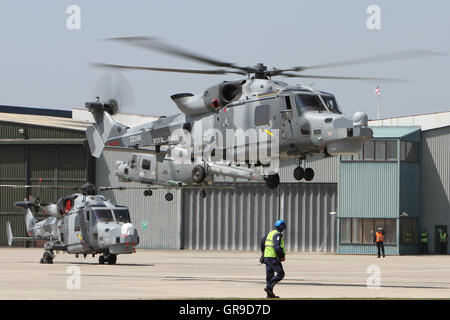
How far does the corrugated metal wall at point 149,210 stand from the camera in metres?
64.9

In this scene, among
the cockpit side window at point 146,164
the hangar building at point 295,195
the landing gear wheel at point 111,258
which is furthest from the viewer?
the hangar building at point 295,195

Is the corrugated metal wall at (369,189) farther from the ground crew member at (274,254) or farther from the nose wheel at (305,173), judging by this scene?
the ground crew member at (274,254)

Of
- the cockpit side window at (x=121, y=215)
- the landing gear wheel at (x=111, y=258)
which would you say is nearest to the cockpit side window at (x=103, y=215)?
the cockpit side window at (x=121, y=215)

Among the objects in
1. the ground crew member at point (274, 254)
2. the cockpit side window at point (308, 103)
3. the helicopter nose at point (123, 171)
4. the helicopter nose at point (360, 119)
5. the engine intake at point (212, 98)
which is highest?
the engine intake at point (212, 98)

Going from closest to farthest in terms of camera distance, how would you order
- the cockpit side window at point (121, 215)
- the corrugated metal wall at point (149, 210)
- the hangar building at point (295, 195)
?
the cockpit side window at point (121, 215)
the hangar building at point (295, 195)
the corrugated metal wall at point (149, 210)

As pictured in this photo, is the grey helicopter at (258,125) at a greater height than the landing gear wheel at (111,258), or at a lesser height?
greater

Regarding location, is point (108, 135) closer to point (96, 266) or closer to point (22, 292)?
point (96, 266)

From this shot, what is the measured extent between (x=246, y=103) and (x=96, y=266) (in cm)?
1175

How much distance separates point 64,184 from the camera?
212ft

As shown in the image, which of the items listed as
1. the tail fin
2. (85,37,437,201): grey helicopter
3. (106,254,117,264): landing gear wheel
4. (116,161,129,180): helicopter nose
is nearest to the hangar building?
(116,161,129,180): helicopter nose

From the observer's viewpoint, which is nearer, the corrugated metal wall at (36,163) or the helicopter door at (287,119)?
the helicopter door at (287,119)

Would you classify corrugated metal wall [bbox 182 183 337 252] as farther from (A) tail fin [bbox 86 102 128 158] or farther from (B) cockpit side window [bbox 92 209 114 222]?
(B) cockpit side window [bbox 92 209 114 222]

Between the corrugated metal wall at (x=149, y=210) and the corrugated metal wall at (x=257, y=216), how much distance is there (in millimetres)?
821
